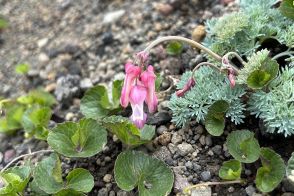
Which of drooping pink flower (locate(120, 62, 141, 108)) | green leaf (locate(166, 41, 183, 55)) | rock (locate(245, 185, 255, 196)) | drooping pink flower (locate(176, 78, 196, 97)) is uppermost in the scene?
drooping pink flower (locate(120, 62, 141, 108))

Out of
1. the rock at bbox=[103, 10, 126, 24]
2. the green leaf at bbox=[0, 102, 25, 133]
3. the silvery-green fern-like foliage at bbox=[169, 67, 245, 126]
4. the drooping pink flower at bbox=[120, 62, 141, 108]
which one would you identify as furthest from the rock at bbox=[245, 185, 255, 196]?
the rock at bbox=[103, 10, 126, 24]

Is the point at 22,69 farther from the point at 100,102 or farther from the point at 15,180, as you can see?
the point at 15,180

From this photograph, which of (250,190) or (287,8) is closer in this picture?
(250,190)

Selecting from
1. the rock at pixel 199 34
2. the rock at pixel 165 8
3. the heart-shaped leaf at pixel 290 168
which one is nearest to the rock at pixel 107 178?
the heart-shaped leaf at pixel 290 168

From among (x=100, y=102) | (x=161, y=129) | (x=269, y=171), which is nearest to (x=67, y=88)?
(x=100, y=102)

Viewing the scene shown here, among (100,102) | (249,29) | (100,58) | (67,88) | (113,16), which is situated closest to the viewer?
(249,29)

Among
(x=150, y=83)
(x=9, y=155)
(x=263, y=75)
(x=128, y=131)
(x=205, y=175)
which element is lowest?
(x=9, y=155)

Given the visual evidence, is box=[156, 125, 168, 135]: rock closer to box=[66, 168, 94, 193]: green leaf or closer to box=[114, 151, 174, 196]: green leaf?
box=[114, 151, 174, 196]: green leaf
